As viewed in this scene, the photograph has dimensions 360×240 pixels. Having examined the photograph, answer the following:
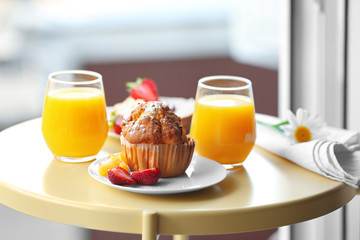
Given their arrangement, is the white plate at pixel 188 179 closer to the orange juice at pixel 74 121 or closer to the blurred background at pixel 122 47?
the orange juice at pixel 74 121

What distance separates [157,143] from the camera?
3.31ft

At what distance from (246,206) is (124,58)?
2846mm

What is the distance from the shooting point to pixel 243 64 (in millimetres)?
3666

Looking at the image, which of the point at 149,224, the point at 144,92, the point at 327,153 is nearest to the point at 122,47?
the point at 144,92

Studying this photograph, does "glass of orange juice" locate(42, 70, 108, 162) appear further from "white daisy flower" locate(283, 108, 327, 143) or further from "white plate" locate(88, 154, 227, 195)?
"white daisy flower" locate(283, 108, 327, 143)

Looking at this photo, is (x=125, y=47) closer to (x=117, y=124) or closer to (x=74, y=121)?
(x=117, y=124)

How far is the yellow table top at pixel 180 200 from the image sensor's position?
0.91 meters

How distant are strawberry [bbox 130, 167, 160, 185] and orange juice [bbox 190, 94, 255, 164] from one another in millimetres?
188

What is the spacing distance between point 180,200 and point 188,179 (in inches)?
3.1

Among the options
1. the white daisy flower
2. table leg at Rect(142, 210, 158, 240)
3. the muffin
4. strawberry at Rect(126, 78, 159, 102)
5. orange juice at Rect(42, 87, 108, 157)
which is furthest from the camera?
strawberry at Rect(126, 78, 159, 102)

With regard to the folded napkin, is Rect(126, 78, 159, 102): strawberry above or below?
above

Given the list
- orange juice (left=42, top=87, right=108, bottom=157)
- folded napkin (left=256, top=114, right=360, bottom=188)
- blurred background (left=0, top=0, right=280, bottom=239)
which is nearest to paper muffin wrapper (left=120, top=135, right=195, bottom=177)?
orange juice (left=42, top=87, right=108, bottom=157)

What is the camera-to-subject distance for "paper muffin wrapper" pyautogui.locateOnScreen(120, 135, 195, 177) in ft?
3.32

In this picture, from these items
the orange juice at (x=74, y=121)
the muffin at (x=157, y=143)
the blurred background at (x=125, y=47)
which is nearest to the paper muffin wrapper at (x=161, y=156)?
the muffin at (x=157, y=143)
